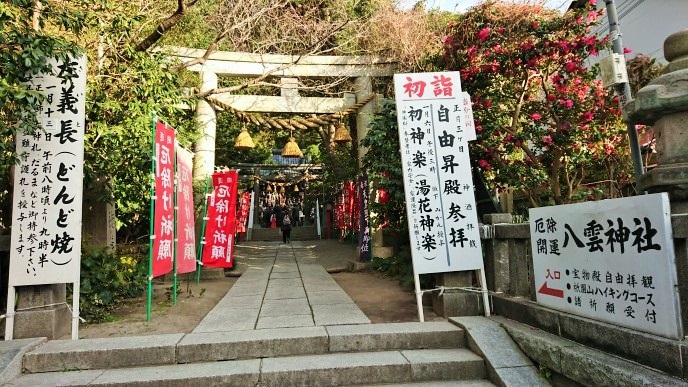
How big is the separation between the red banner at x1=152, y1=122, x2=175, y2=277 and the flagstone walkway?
1.03m

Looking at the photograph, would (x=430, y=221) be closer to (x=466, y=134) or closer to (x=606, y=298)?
(x=466, y=134)

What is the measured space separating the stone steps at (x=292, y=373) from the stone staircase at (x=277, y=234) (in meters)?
17.7

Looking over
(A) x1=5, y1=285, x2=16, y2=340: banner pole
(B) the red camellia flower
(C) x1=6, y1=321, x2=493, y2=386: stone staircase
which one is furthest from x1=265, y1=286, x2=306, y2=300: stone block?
(B) the red camellia flower

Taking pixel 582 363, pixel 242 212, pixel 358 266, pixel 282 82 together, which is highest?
pixel 282 82

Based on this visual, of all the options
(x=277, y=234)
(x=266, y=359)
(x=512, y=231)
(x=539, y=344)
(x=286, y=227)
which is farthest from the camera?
(x=277, y=234)

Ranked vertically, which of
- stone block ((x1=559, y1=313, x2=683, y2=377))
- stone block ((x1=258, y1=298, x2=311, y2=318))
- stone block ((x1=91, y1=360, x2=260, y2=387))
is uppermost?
stone block ((x1=559, y1=313, x2=683, y2=377))

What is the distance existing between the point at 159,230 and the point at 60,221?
1.18 meters

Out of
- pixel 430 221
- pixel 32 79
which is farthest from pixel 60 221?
pixel 430 221

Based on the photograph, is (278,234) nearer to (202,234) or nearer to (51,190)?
(202,234)

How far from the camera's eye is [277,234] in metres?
22.5

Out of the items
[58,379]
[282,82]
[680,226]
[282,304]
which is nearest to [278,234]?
[282,82]

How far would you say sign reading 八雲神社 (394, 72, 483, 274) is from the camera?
4.99m

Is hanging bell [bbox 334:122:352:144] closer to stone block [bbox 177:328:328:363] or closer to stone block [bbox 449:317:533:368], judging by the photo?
stone block [bbox 449:317:533:368]

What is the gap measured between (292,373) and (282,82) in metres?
8.22
